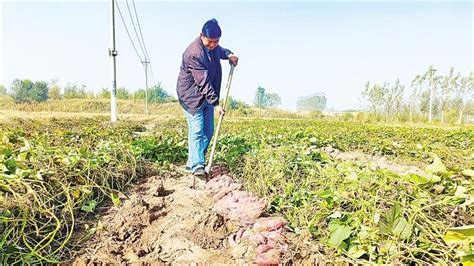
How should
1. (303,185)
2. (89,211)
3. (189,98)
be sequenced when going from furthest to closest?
(189,98) < (303,185) < (89,211)

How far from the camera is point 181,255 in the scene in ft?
7.73

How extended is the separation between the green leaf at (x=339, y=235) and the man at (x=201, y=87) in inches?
81.6

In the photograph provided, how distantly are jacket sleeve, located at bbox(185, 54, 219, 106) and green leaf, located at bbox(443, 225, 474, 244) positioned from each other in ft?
8.66

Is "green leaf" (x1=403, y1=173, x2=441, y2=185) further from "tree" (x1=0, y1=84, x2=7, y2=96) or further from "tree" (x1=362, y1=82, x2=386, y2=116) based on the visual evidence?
"tree" (x1=0, y1=84, x2=7, y2=96)

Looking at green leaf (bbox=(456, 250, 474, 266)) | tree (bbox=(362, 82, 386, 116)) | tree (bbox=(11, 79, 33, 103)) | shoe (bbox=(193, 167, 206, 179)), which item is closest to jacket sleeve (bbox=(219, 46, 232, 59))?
shoe (bbox=(193, 167, 206, 179))

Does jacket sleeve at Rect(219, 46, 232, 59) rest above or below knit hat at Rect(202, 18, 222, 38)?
below

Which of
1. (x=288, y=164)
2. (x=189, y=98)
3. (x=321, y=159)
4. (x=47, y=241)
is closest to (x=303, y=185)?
(x=288, y=164)

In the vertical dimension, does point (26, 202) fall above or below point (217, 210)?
above

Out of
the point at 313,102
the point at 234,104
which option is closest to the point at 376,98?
the point at 234,104

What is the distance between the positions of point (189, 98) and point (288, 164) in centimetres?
140

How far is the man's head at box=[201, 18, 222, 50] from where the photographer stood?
13.1 ft

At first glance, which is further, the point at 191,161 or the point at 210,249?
the point at 191,161

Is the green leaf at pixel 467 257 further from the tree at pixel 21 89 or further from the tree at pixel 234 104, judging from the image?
the tree at pixel 21 89

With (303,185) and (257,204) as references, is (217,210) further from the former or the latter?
(303,185)
